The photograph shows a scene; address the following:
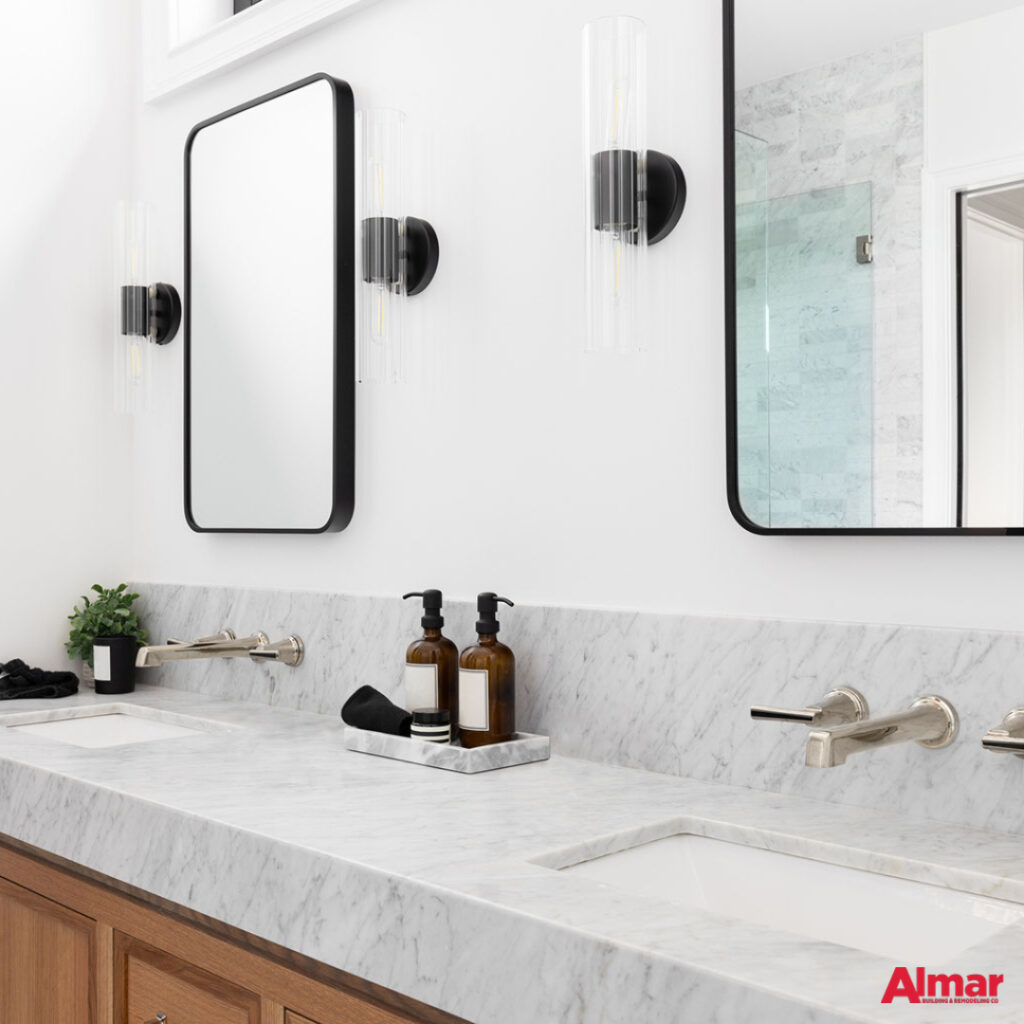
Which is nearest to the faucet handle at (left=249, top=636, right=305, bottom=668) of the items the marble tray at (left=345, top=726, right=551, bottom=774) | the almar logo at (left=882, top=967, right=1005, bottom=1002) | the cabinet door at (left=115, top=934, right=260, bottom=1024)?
the marble tray at (left=345, top=726, right=551, bottom=774)

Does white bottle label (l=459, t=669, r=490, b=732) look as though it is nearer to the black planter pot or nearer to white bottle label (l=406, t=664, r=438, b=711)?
white bottle label (l=406, t=664, r=438, b=711)

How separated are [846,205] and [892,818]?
683 millimetres

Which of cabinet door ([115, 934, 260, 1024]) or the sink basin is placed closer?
the sink basin

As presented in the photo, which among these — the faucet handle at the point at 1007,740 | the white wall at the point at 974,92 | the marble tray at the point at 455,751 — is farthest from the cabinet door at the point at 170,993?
the white wall at the point at 974,92

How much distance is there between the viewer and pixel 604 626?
4.98ft

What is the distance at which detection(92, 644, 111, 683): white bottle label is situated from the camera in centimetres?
216

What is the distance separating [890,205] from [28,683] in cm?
172

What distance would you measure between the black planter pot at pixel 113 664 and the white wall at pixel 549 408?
0.32m

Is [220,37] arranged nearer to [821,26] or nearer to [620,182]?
[620,182]

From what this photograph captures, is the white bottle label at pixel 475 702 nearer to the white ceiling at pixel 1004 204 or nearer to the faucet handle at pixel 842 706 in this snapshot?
the faucet handle at pixel 842 706

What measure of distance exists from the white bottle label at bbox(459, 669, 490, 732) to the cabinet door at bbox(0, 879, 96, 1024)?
530 mm

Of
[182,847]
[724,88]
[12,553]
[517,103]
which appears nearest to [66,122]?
[12,553]

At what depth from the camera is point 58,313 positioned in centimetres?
230

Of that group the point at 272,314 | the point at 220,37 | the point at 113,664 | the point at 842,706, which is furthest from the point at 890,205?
the point at 113,664
